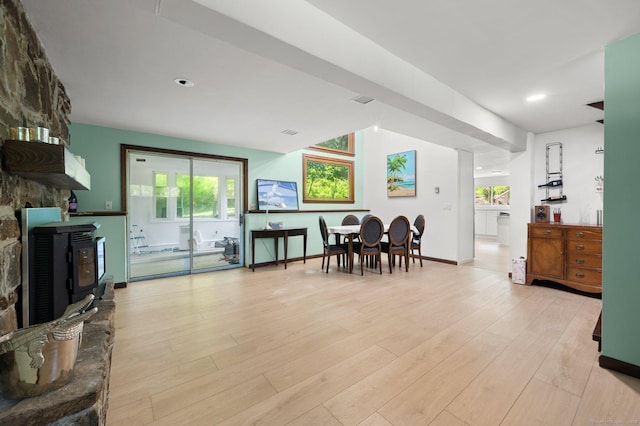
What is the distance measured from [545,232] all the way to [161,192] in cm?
603

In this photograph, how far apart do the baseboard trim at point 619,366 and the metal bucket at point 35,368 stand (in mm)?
3247

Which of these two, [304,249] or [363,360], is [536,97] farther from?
[304,249]

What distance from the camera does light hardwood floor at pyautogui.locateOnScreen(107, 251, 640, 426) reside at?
1569 mm

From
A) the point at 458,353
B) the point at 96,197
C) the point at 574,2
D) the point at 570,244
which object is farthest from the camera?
the point at 96,197

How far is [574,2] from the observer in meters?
1.70

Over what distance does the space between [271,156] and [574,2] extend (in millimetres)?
4768

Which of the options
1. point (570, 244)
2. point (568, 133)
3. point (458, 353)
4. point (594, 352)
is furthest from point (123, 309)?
point (568, 133)

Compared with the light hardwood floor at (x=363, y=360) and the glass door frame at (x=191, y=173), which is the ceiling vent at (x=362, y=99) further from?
the glass door frame at (x=191, y=173)

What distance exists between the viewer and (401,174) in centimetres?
652

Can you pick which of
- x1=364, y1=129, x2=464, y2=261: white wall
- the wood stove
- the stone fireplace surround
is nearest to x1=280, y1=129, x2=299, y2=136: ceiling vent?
the stone fireplace surround

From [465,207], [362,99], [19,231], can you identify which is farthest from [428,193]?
[19,231]

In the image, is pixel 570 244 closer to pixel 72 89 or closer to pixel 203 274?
pixel 203 274

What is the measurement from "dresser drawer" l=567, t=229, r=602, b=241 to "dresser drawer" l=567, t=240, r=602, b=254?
0.05 metres

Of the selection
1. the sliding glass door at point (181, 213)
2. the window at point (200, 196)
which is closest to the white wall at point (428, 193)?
the sliding glass door at point (181, 213)
